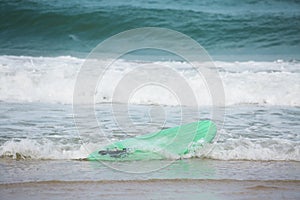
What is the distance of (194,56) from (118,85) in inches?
134

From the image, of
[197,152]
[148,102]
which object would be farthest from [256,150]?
[148,102]

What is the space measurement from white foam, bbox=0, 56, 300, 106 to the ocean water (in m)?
0.02

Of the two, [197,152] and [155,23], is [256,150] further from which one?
[155,23]

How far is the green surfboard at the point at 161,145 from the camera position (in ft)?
14.7

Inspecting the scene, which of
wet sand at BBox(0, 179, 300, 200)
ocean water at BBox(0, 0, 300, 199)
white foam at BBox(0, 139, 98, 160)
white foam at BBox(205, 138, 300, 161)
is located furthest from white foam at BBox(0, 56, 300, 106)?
wet sand at BBox(0, 179, 300, 200)

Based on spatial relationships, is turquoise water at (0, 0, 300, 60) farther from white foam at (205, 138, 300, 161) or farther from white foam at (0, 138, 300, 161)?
white foam at (0, 138, 300, 161)

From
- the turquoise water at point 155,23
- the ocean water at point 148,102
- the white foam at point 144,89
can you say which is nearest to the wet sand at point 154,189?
the ocean water at point 148,102

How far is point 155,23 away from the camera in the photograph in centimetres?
1396

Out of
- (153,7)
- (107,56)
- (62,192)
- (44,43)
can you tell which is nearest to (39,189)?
(62,192)

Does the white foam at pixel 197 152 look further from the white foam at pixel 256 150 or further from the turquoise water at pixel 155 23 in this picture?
the turquoise water at pixel 155 23

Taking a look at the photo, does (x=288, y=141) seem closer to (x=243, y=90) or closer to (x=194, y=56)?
(x=243, y=90)

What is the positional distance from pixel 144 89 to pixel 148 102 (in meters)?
0.36

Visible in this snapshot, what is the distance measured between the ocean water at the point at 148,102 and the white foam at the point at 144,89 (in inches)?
0.7

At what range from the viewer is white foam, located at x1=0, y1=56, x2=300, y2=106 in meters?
Answer: 7.28
